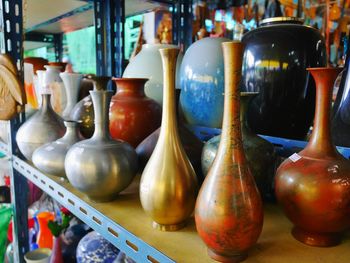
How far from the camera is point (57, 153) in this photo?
0.56 m

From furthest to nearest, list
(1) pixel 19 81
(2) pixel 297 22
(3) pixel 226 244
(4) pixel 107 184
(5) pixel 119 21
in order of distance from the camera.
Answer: (5) pixel 119 21 < (1) pixel 19 81 < (2) pixel 297 22 < (4) pixel 107 184 < (3) pixel 226 244

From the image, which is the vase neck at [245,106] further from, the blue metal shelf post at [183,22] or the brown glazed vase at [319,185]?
the blue metal shelf post at [183,22]

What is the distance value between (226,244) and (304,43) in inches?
14.4

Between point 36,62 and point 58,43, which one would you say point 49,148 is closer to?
point 36,62

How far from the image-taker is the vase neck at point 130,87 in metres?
0.61

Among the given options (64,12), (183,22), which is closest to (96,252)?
(183,22)

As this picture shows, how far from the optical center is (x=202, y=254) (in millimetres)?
351

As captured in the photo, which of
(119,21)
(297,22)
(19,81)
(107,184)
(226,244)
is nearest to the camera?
(226,244)

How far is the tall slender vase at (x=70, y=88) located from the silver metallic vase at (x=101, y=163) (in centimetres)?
29

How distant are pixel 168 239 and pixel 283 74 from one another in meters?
0.32

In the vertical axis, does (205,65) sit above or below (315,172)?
above

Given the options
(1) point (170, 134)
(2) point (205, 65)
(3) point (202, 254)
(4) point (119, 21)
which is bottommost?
(3) point (202, 254)

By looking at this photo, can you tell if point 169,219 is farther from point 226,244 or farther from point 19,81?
point 19,81

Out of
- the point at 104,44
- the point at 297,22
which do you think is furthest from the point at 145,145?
the point at 104,44
